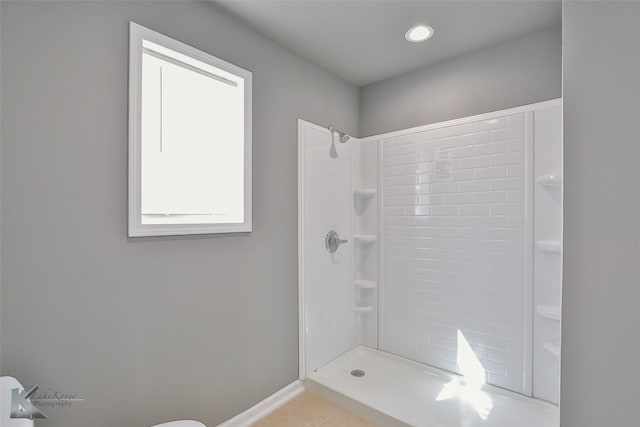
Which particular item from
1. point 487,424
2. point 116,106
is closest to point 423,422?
point 487,424

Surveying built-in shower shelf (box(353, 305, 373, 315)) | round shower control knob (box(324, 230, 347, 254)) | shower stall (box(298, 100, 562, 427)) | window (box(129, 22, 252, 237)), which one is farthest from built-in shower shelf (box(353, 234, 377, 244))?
window (box(129, 22, 252, 237))

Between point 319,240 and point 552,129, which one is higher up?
point 552,129

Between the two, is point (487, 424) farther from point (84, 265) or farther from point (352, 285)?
point (84, 265)

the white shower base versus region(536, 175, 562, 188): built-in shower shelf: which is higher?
region(536, 175, 562, 188): built-in shower shelf

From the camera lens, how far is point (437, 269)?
2289 mm

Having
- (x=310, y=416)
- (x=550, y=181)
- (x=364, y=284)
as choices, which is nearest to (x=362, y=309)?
(x=364, y=284)

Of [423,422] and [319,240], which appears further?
[319,240]

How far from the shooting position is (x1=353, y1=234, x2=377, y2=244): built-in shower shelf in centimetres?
259

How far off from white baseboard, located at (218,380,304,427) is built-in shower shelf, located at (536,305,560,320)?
1.64 metres

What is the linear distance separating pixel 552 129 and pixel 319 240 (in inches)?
65.7

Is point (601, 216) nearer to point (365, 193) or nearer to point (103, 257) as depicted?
point (103, 257)

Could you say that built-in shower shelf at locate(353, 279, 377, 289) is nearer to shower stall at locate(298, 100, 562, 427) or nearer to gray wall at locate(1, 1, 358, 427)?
shower stall at locate(298, 100, 562, 427)

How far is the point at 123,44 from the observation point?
1.33 meters

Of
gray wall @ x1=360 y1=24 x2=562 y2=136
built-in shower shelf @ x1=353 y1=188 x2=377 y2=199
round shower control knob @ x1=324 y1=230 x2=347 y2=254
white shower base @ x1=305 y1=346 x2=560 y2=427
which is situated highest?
gray wall @ x1=360 y1=24 x2=562 y2=136
